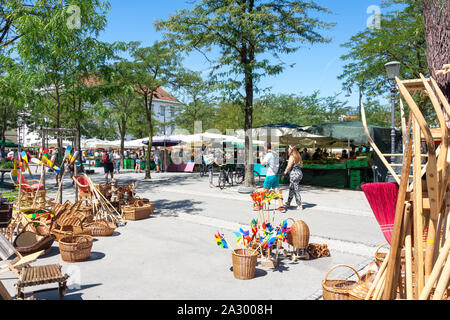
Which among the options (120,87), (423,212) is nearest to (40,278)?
(423,212)

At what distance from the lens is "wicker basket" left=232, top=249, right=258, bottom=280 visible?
4449mm

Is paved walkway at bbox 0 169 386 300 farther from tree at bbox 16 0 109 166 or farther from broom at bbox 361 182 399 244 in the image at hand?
tree at bbox 16 0 109 166

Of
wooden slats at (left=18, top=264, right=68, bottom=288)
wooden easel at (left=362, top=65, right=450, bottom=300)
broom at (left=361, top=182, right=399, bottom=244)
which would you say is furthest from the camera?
wooden slats at (left=18, top=264, right=68, bottom=288)

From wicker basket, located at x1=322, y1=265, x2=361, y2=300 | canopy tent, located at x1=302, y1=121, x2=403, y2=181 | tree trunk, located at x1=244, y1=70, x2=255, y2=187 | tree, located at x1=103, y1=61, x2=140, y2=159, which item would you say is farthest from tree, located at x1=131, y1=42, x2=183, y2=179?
wicker basket, located at x1=322, y1=265, x2=361, y2=300

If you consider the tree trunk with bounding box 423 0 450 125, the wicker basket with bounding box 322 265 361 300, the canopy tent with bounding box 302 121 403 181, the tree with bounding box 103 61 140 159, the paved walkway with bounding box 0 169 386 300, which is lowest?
the paved walkway with bounding box 0 169 386 300

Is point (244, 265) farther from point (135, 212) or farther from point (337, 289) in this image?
point (135, 212)

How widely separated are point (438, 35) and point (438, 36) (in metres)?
0.02

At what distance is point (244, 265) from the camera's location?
4.46 metres

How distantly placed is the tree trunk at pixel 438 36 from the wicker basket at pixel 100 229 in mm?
6083

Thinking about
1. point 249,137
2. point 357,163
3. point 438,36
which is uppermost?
point 438,36

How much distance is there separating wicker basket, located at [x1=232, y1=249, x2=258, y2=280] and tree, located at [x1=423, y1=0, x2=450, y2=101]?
3514 mm
